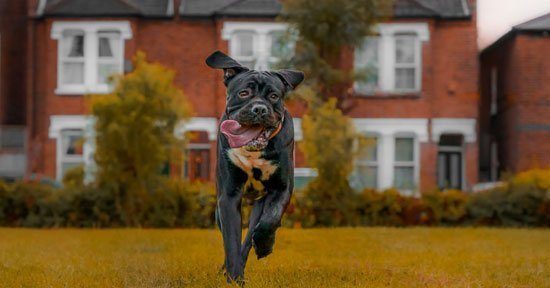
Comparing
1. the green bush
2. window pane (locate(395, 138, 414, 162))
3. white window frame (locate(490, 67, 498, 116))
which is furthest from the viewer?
white window frame (locate(490, 67, 498, 116))

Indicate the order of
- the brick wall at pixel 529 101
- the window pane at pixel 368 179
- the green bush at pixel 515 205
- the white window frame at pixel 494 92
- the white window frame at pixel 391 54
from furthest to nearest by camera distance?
the white window frame at pixel 494 92 < the white window frame at pixel 391 54 < the brick wall at pixel 529 101 < the window pane at pixel 368 179 < the green bush at pixel 515 205

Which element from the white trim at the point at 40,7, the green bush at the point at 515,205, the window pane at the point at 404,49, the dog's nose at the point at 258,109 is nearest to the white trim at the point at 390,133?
the window pane at the point at 404,49

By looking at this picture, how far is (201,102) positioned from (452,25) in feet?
27.5

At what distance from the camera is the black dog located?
7266 millimetres

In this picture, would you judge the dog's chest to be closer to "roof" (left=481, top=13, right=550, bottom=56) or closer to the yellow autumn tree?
the yellow autumn tree

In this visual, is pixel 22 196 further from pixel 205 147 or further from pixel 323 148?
pixel 205 147

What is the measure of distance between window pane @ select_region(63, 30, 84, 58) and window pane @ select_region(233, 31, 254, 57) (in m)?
4.93

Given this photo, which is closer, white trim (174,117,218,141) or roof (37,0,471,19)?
roof (37,0,471,19)

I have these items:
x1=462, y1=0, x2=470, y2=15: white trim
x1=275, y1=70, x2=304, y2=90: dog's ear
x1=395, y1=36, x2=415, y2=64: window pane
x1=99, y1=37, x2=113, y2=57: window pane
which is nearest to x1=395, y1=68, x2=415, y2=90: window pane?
x1=395, y1=36, x2=415, y2=64: window pane

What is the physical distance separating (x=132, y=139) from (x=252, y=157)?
46.7 ft

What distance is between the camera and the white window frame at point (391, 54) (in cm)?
3152

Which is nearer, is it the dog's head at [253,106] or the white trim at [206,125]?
the dog's head at [253,106]

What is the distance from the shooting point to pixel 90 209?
21.6m

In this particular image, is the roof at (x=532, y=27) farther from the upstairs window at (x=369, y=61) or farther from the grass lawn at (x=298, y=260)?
the grass lawn at (x=298, y=260)
